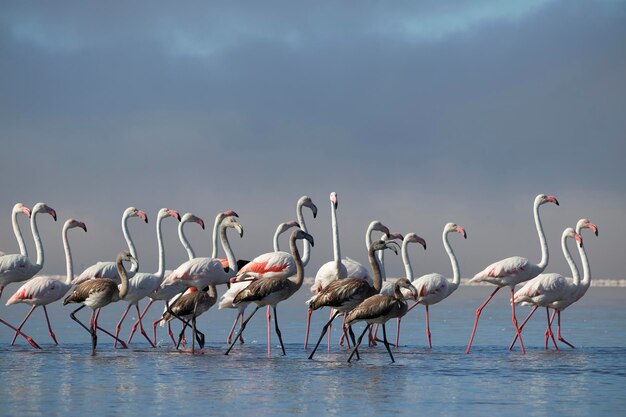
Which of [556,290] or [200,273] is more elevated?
[200,273]

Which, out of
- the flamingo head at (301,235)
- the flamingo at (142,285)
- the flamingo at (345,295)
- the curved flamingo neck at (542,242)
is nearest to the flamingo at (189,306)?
the flamingo at (142,285)

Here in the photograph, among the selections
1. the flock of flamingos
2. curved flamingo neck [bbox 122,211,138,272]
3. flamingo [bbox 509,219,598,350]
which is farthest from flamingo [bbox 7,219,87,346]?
flamingo [bbox 509,219,598,350]

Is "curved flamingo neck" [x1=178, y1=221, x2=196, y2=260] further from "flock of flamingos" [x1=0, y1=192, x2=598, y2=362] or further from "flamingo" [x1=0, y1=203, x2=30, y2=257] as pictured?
"flamingo" [x1=0, y1=203, x2=30, y2=257]

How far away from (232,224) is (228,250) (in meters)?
0.49

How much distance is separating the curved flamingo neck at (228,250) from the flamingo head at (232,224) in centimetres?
8

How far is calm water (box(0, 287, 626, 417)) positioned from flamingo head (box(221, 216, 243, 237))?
2155 millimetres

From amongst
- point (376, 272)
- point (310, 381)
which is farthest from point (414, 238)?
point (310, 381)

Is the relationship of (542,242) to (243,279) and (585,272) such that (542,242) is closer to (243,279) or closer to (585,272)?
(585,272)

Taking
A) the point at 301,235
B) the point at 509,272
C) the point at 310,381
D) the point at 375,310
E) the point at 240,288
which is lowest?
the point at 310,381

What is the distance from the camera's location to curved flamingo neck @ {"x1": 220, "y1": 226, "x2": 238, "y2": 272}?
17938 mm

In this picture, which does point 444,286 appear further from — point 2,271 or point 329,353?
point 2,271

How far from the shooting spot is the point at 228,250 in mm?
18031

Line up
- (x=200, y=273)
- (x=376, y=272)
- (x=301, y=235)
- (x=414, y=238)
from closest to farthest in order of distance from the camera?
(x=376, y=272) < (x=301, y=235) < (x=200, y=273) < (x=414, y=238)

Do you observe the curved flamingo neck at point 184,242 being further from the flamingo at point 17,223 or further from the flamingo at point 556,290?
the flamingo at point 556,290
